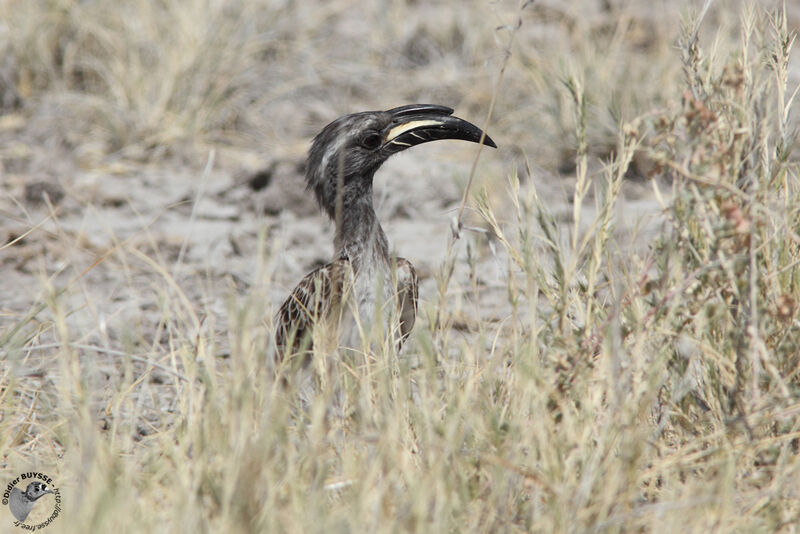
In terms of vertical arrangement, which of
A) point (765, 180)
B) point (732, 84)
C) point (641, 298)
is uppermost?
point (732, 84)

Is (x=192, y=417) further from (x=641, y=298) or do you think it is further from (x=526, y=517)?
(x=641, y=298)

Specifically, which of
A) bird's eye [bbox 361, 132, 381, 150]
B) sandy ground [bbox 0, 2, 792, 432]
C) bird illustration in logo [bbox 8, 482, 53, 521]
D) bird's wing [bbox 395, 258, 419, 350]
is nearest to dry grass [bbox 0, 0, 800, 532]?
bird illustration in logo [bbox 8, 482, 53, 521]

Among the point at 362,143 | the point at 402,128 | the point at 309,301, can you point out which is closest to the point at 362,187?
the point at 362,143

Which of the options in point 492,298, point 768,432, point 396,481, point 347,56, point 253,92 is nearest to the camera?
point 396,481

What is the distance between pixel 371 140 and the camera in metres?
4.48

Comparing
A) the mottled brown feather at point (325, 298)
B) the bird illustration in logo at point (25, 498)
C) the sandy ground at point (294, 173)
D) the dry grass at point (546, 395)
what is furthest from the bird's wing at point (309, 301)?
the bird illustration in logo at point (25, 498)

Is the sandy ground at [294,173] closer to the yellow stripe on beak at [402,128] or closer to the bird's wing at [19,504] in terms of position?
the yellow stripe on beak at [402,128]

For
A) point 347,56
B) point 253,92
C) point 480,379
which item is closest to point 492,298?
point 480,379

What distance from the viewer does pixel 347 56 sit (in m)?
8.76

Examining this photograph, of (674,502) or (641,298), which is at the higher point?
(641,298)

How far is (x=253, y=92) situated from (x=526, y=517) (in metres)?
5.83

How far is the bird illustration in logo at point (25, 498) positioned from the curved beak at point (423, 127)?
7.43 ft

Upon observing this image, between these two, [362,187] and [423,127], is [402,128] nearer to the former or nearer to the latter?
[423,127]

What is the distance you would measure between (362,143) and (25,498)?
2.26 m
